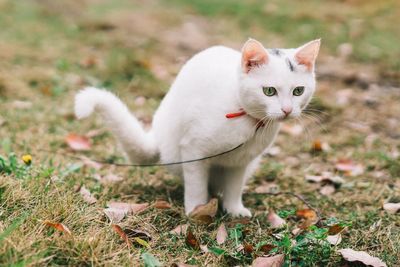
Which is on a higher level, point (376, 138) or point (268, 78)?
point (268, 78)

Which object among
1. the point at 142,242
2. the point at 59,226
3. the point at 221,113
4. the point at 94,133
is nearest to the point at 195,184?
the point at 221,113

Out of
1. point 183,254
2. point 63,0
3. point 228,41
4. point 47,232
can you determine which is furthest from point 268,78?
point 63,0

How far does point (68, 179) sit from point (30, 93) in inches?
60.4

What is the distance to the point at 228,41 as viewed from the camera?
5.45m

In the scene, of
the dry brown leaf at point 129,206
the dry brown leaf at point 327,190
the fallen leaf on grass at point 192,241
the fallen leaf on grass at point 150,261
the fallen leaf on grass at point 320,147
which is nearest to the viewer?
the fallen leaf on grass at point 150,261

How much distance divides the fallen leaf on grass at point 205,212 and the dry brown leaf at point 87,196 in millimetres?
411

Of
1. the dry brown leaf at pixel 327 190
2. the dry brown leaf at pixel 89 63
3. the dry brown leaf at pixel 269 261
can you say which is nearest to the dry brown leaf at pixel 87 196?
the dry brown leaf at pixel 269 261

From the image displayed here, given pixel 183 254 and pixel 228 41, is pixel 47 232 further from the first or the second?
pixel 228 41

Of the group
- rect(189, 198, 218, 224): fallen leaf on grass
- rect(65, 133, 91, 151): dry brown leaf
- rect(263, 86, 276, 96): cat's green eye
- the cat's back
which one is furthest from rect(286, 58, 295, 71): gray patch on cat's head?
rect(65, 133, 91, 151): dry brown leaf

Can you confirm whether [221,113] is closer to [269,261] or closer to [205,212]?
[205,212]

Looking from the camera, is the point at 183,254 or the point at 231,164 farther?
the point at 231,164

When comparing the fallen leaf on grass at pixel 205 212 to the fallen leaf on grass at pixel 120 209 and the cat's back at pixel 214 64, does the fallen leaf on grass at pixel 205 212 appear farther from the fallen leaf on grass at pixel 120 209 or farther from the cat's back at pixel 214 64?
the cat's back at pixel 214 64

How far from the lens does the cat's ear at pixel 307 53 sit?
1.99m

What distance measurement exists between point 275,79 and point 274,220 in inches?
25.7
